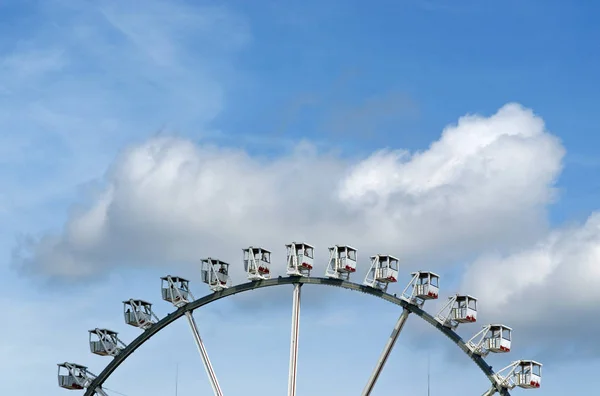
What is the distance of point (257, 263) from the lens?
14150 cm

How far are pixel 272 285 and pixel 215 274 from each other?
590 cm

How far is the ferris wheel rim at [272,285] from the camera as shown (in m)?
136

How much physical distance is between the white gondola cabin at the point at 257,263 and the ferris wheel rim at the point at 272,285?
62 centimetres

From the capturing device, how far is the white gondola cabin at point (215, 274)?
143750mm

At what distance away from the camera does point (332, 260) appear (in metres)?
139

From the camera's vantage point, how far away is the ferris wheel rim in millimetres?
135625

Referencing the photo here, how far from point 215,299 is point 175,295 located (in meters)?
3.91

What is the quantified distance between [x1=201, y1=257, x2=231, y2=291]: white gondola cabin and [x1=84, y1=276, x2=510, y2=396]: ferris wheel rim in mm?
631

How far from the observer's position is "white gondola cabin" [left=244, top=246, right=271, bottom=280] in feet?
464

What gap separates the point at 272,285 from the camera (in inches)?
5551

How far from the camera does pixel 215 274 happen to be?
5674 inches

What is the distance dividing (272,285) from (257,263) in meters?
2.28

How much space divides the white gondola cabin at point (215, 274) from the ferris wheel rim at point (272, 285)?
63cm

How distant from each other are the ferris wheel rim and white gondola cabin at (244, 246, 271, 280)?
2.04ft
